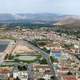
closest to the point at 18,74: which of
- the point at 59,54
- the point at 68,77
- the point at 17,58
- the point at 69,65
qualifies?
the point at 68,77

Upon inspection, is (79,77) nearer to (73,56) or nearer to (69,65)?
(69,65)

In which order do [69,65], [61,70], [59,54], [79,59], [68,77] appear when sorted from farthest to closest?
[59,54], [79,59], [69,65], [61,70], [68,77]

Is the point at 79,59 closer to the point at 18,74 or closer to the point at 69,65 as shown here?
the point at 69,65

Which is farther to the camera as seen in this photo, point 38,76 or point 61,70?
point 61,70

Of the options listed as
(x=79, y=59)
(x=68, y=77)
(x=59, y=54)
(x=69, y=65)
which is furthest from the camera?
(x=59, y=54)

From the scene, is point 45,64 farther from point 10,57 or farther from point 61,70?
point 10,57

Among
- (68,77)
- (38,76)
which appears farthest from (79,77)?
(38,76)

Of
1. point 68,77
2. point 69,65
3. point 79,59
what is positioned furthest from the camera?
point 79,59

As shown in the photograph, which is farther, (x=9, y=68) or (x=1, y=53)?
(x=1, y=53)
